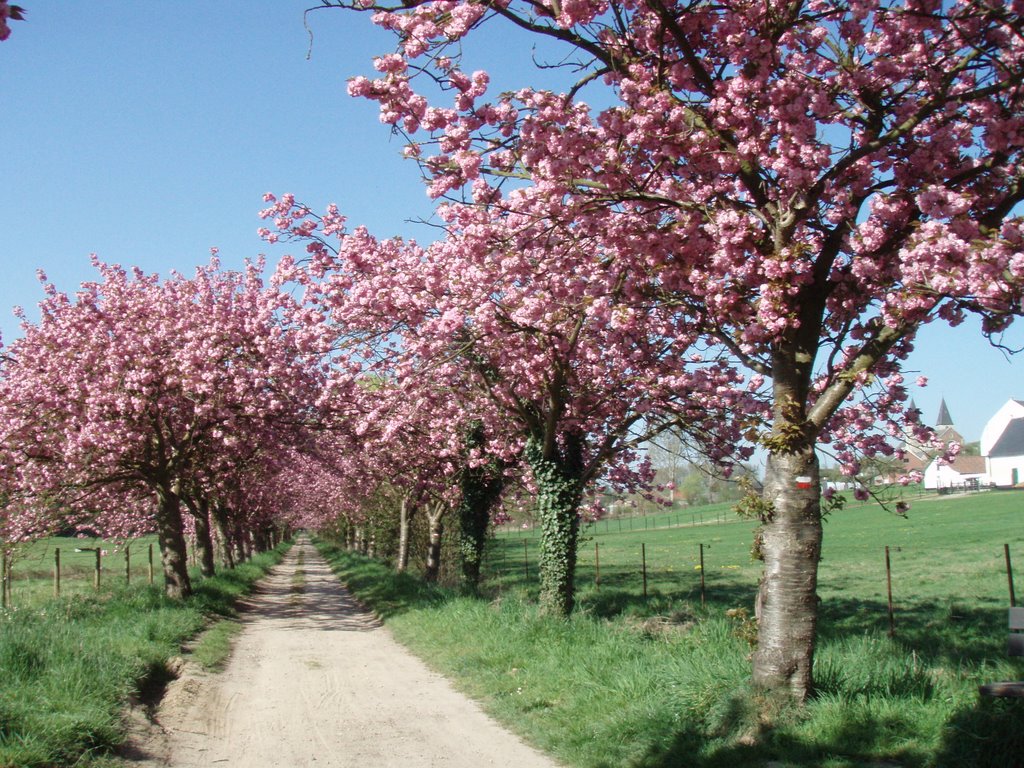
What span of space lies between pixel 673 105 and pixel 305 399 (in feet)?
42.1

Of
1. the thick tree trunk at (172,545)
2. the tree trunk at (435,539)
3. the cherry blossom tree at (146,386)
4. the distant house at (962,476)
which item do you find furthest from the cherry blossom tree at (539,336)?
the distant house at (962,476)

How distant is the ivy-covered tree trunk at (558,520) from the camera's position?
14.2 metres

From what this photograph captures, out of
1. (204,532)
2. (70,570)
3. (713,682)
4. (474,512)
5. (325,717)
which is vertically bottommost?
(70,570)

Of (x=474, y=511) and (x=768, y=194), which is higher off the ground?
(x=768, y=194)

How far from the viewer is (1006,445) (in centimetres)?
9962

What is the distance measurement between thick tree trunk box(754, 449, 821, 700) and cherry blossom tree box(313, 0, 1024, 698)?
1 centimetres

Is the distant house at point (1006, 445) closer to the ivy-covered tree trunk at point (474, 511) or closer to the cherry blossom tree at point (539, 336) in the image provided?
the ivy-covered tree trunk at point (474, 511)

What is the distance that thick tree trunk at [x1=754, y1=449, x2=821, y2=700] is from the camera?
6.92 m

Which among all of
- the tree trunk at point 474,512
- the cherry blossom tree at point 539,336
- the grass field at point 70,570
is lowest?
the grass field at point 70,570

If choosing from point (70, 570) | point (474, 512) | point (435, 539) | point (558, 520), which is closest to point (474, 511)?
point (474, 512)

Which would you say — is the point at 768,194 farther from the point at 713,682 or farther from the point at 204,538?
the point at 204,538

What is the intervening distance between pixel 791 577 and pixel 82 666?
6720mm

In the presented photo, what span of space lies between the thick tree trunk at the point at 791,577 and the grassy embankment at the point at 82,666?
17.1 ft

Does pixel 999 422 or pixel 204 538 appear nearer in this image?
pixel 204 538
